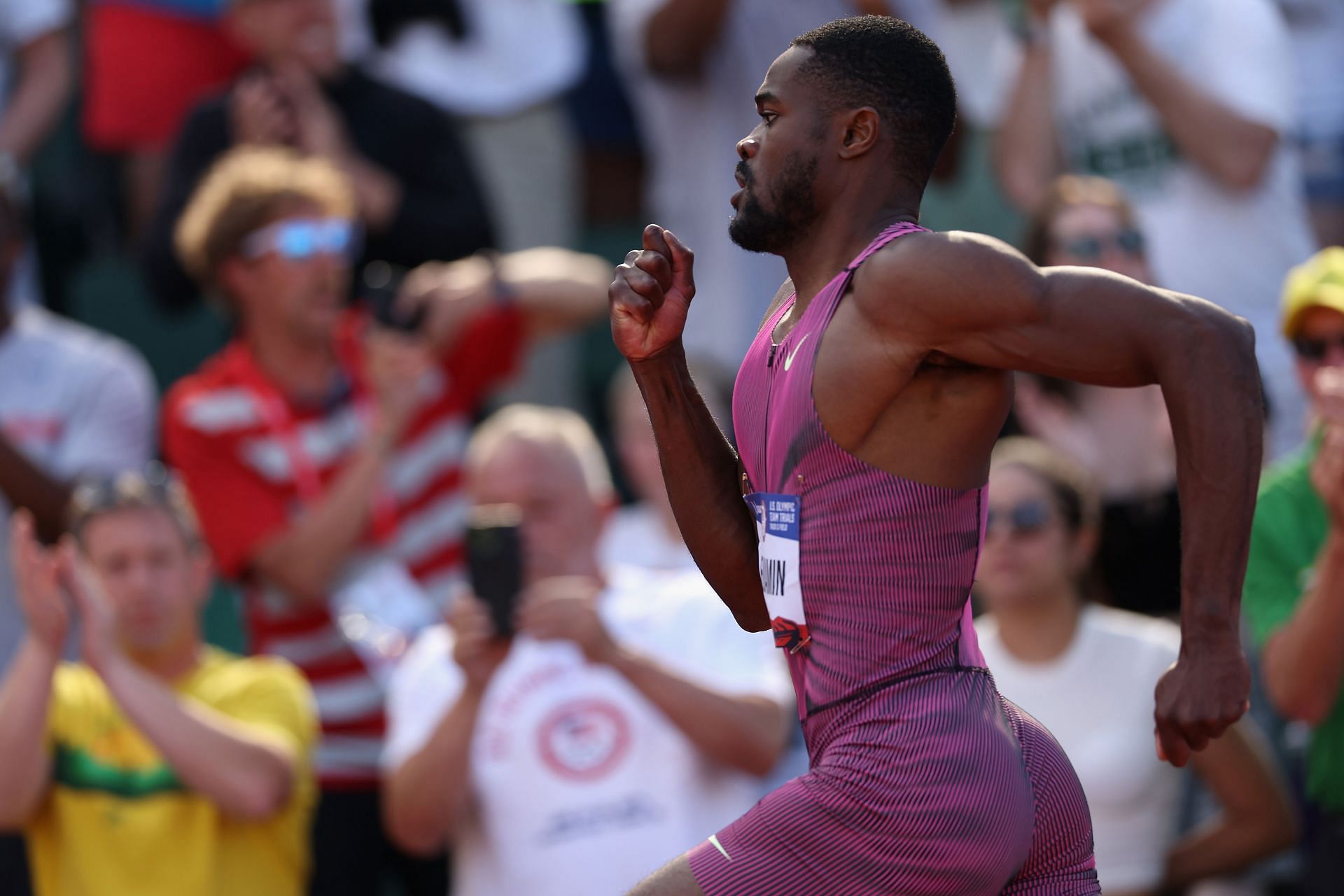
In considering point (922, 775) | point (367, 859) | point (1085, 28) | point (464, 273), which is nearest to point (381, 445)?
point (464, 273)

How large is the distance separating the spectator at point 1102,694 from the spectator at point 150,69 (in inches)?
127

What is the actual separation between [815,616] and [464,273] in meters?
3.14

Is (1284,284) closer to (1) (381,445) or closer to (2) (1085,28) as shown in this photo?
(2) (1085,28)

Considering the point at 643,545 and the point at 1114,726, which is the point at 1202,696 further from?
the point at 643,545

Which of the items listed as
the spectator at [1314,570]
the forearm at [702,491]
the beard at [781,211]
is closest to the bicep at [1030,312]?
the beard at [781,211]

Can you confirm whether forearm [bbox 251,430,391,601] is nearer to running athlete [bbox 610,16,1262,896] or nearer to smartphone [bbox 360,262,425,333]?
smartphone [bbox 360,262,425,333]

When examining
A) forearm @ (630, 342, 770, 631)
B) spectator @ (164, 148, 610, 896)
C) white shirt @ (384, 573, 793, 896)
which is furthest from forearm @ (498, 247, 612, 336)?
forearm @ (630, 342, 770, 631)

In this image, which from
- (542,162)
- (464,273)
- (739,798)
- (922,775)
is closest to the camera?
(922,775)

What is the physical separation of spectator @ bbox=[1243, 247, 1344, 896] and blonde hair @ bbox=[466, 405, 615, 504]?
1667mm

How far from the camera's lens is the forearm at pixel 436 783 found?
4.51m

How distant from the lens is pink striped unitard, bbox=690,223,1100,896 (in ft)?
8.33

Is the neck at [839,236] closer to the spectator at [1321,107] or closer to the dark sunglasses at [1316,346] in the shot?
the dark sunglasses at [1316,346]

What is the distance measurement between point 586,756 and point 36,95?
3.38 m

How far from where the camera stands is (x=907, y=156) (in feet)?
8.86
